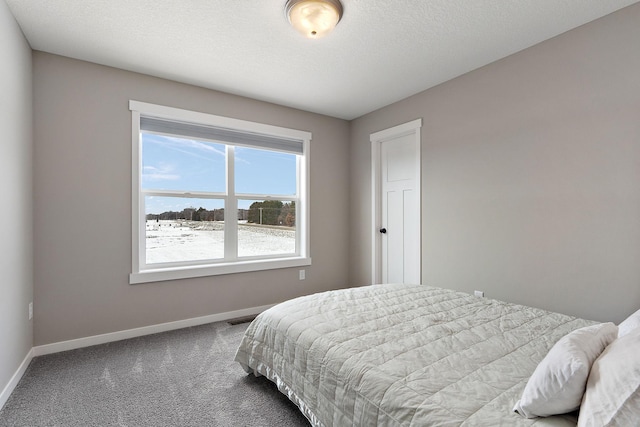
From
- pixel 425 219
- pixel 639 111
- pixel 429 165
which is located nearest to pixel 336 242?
pixel 425 219

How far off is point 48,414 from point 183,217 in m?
1.89

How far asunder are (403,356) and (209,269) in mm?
2485

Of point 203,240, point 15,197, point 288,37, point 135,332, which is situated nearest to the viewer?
point 15,197

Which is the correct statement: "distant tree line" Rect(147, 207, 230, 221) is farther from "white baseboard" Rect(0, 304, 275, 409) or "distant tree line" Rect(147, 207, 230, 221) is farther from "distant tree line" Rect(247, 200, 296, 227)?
"white baseboard" Rect(0, 304, 275, 409)

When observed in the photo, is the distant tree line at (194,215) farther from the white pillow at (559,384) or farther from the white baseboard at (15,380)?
the white pillow at (559,384)

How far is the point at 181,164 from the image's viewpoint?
10.9 ft

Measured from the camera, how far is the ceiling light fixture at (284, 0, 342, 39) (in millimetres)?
1950

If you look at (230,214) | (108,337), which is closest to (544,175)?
(230,214)


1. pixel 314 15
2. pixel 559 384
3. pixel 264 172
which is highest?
pixel 314 15

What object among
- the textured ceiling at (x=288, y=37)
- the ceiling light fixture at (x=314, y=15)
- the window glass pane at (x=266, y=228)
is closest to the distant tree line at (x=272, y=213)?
the window glass pane at (x=266, y=228)

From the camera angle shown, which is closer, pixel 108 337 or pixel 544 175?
pixel 544 175

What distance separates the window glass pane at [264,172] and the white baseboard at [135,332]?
1385 mm

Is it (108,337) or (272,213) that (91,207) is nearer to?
(108,337)

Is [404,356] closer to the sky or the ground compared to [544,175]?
closer to the ground
